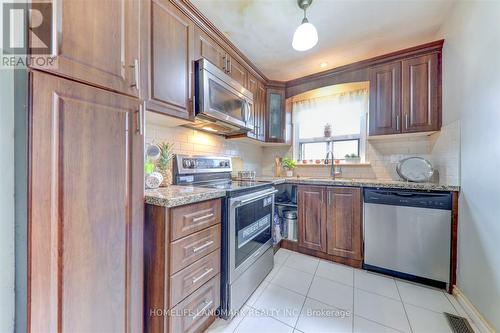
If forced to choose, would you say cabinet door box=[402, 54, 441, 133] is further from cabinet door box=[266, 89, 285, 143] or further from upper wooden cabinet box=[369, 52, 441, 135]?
cabinet door box=[266, 89, 285, 143]

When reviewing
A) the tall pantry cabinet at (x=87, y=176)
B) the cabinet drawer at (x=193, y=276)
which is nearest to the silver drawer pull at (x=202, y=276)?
the cabinet drawer at (x=193, y=276)

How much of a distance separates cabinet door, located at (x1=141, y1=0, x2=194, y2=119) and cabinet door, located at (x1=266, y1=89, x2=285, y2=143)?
1.49m

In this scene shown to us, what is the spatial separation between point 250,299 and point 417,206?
1747 millimetres

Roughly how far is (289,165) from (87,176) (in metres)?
2.56

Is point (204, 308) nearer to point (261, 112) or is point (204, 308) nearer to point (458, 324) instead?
point (458, 324)

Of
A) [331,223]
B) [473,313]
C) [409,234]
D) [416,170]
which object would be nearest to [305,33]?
[416,170]

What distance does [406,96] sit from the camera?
214cm

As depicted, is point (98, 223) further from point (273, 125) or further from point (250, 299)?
point (273, 125)

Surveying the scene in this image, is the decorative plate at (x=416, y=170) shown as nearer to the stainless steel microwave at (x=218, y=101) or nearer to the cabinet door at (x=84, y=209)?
the stainless steel microwave at (x=218, y=101)

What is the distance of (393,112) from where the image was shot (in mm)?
2215

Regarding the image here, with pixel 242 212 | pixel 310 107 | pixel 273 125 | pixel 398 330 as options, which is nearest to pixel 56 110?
pixel 242 212

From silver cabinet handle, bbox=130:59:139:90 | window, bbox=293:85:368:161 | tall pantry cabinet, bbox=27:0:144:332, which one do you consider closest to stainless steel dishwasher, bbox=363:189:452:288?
window, bbox=293:85:368:161

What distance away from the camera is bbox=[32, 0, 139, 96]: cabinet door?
0.74 meters

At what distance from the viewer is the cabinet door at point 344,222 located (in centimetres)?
214
